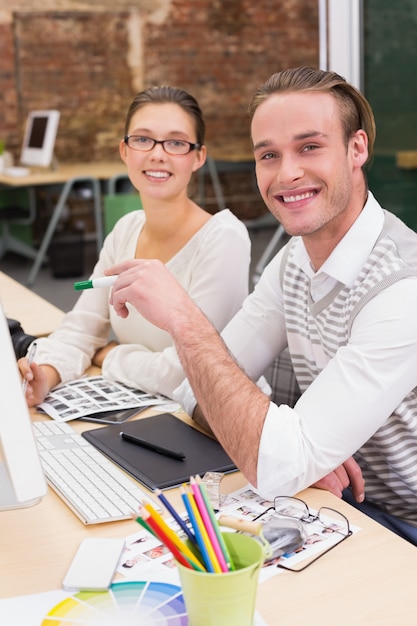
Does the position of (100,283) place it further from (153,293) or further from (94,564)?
(94,564)

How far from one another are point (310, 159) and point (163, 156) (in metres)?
0.74

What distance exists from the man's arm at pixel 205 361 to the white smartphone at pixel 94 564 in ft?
0.89

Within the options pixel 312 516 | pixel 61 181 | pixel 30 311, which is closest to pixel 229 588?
pixel 312 516

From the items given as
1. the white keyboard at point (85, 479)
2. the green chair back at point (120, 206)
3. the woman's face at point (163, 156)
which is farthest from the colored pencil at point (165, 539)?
the green chair back at point (120, 206)

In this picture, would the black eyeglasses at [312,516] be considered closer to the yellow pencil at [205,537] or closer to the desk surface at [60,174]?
the yellow pencil at [205,537]

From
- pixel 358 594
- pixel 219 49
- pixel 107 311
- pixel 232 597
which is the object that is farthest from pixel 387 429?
pixel 219 49

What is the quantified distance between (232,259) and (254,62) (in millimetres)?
6436

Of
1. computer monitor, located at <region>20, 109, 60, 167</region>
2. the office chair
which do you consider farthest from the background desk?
the office chair

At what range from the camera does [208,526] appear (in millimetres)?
879

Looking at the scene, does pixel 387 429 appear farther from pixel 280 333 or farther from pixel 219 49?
pixel 219 49

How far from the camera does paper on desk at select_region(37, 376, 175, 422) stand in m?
1.74

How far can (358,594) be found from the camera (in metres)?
1.02

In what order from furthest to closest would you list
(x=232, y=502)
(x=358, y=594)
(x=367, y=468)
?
(x=367, y=468) → (x=232, y=502) → (x=358, y=594)

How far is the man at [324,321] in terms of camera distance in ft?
4.25
